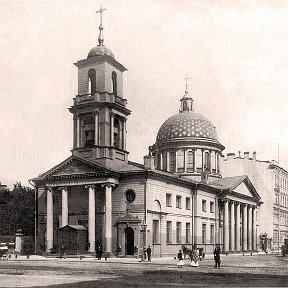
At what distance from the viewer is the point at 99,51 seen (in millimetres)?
58344

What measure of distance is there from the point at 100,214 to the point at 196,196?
45.8 feet

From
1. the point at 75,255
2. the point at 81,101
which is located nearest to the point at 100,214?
the point at 75,255

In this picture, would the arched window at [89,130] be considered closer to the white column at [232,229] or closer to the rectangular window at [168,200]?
the rectangular window at [168,200]

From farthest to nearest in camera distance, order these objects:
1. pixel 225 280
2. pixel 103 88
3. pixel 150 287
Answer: pixel 103 88
pixel 225 280
pixel 150 287

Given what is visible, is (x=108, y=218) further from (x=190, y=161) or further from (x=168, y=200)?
(x=190, y=161)

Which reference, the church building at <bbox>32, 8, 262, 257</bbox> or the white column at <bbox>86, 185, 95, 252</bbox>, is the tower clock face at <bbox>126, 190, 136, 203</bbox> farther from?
the white column at <bbox>86, 185, 95, 252</bbox>

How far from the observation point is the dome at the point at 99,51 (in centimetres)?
5822

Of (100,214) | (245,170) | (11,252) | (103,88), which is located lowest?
(11,252)

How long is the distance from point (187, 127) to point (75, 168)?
89.3 ft

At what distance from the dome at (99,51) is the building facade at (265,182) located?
148ft

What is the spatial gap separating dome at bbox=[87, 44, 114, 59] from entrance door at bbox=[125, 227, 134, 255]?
61.1 feet

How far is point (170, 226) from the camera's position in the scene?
58125mm

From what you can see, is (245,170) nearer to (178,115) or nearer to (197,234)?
(178,115)

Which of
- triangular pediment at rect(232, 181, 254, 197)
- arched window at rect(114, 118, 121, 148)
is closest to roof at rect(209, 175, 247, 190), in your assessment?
triangular pediment at rect(232, 181, 254, 197)
